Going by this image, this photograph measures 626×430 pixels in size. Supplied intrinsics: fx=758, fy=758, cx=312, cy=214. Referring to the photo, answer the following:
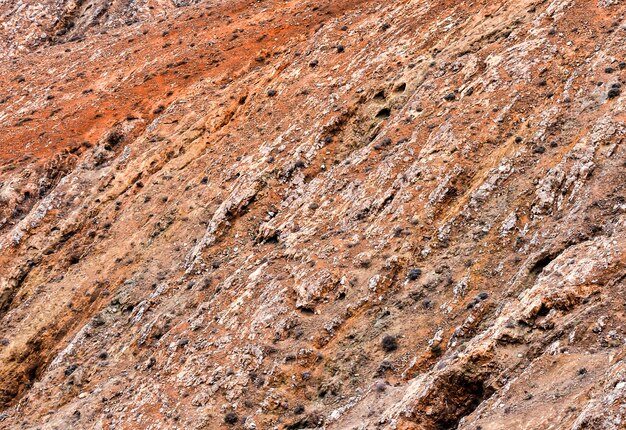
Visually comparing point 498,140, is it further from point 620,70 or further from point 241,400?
point 241,400

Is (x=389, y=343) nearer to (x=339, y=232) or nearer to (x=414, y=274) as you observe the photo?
(x=414, y=274)

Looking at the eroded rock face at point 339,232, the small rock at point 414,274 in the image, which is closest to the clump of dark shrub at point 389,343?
the eroded rock face at point 339,232

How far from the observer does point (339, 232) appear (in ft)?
97.7

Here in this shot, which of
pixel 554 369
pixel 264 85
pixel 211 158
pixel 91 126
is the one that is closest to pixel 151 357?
pixel 211 158

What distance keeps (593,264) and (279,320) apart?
1133 cm

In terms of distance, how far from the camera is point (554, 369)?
18.4 metres

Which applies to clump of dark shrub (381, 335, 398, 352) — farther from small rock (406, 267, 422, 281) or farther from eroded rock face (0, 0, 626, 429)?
small rock (406, 267, 422, 281)

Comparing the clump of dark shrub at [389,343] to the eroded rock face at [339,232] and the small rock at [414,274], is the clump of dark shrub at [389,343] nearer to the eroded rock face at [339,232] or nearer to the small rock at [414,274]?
the eroded rock face at [339,232]

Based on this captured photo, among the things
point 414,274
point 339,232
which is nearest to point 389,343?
point 414,274

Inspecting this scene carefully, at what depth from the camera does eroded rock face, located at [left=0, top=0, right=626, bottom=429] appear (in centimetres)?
2062

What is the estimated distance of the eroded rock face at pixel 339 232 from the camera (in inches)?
812

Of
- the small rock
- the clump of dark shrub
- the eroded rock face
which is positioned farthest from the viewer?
the small rock

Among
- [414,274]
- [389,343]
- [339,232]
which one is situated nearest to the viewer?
[389,343]

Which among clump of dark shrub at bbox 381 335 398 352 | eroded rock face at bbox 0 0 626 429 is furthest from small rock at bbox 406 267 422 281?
clump of dark shrub at bbox 381 335 398 352
